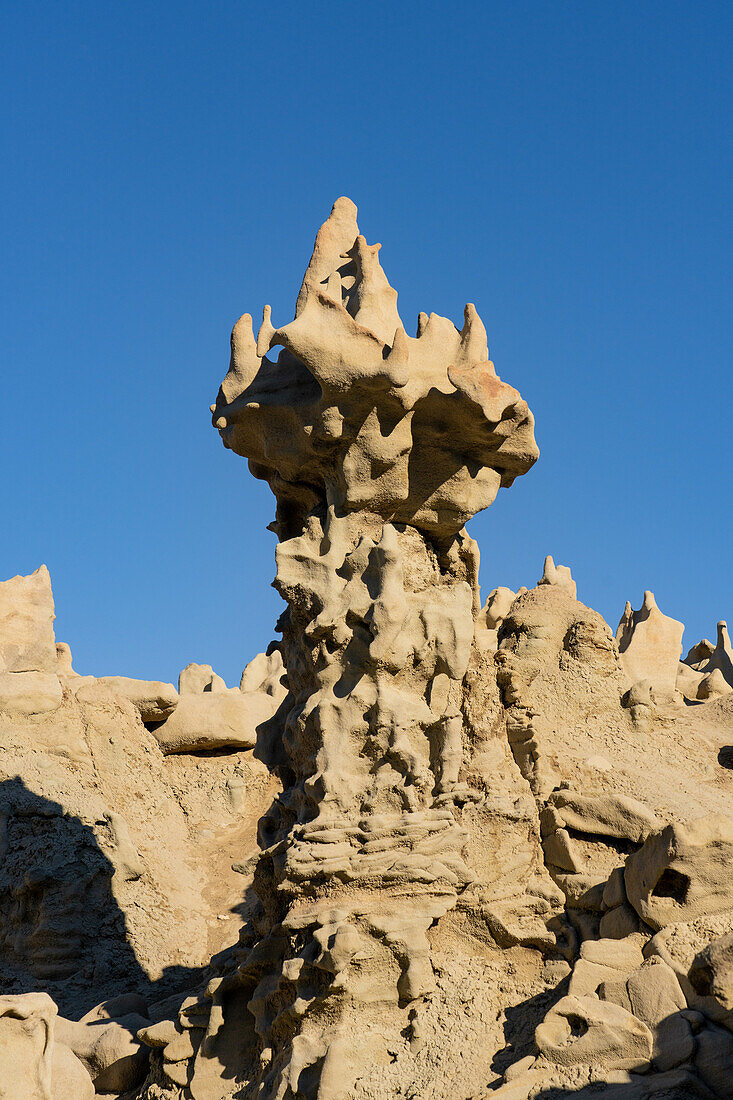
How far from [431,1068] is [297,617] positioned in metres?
2.60

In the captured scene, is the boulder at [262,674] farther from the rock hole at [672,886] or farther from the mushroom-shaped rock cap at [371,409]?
the rock hole at [672,886]

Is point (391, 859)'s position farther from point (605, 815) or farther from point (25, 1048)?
point (25, 1048)

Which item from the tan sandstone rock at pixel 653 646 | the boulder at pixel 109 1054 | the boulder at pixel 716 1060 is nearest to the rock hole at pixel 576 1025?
the boulder at pixel 716 1060

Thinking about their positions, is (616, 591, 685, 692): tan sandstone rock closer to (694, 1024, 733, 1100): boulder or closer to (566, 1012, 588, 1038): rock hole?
(566, 1012, 588, 1038): rock hole

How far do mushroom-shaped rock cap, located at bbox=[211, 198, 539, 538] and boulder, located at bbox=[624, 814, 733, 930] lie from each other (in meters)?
2.39

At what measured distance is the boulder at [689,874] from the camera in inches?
222

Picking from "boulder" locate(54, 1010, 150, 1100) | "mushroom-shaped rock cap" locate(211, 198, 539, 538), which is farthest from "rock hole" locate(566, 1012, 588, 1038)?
"mushroom-shaped rock cap" locate(211, 198, 539, 538)

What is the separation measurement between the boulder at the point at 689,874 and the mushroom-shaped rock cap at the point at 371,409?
2393mm

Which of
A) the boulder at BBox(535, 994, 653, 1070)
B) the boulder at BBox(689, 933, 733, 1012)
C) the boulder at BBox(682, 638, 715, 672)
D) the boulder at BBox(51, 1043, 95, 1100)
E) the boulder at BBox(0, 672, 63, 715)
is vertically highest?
the boulder at BBox(682, 638, 715, 672)

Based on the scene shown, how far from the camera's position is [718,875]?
5.66m

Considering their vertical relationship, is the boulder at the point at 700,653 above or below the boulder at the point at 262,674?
above

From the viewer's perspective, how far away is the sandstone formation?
18.1 feet

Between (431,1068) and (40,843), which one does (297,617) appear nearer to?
(431,1068)

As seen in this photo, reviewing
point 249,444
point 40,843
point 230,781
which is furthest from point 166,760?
point 249,444
